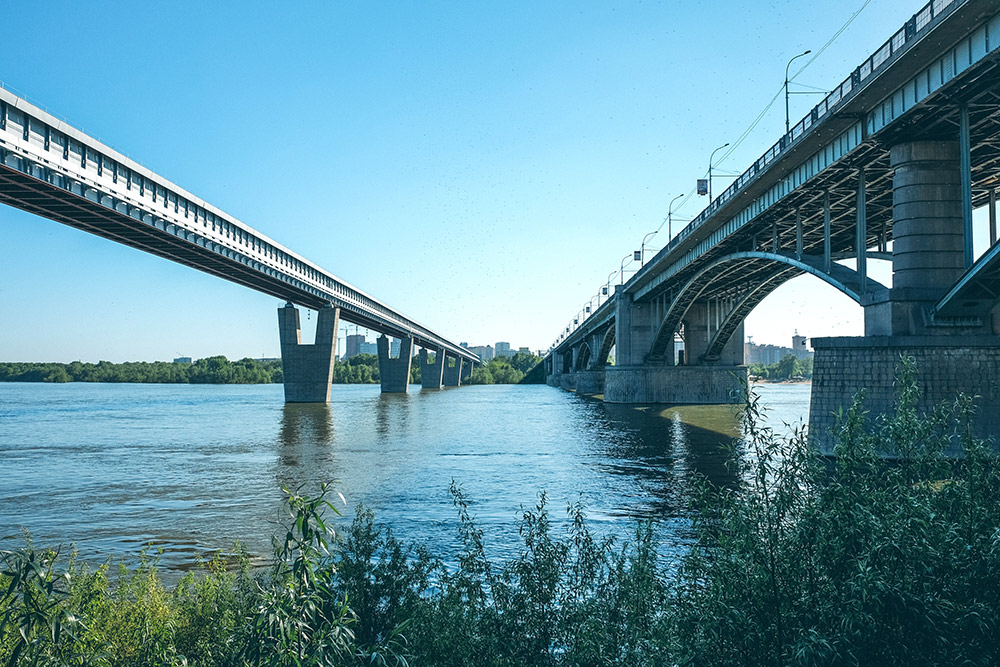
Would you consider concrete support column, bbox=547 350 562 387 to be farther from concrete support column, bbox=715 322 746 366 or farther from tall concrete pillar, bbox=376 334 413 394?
concrete support column, bbox=715 322 746 366

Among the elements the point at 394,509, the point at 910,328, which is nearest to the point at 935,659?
the point at 394,509

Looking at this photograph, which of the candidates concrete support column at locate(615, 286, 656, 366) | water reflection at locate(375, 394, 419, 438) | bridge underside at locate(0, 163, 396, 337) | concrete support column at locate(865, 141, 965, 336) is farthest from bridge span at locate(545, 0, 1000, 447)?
concrete support column at locate(615, 286, 656, 366)

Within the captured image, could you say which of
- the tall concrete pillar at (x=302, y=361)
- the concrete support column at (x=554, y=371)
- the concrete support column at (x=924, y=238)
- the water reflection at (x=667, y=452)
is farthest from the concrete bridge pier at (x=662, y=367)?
the concrete support column at (x=554, y=371)

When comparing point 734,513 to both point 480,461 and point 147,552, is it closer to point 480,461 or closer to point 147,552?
point 147,552

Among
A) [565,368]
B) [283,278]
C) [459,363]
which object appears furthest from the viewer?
[459,363]

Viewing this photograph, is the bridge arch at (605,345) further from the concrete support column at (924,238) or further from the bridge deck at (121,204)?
the concrete support column at (924,238)

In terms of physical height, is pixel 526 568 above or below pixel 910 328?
below

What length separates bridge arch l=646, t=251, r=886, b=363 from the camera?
3094 centimetres

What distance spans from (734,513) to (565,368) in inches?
6414

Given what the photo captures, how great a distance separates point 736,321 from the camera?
232 ft

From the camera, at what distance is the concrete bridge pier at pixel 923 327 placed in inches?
920

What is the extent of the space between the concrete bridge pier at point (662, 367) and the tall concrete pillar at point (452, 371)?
93.2 metres

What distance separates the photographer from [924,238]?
24719 millimetres

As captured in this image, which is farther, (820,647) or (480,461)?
(480,461)
